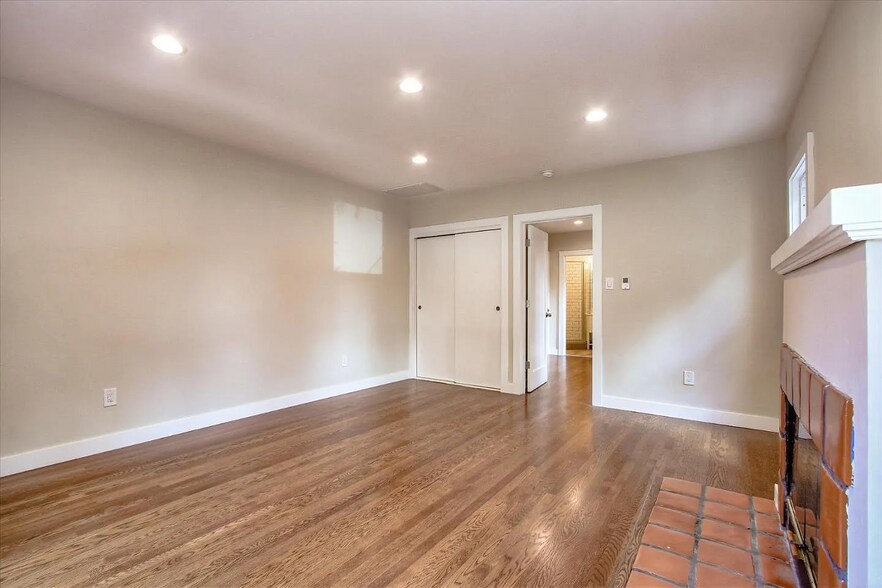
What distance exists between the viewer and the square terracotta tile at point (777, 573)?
1.19 metres

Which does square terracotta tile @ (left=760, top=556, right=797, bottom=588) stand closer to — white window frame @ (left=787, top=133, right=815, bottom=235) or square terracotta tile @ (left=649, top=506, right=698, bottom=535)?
square terracotta tile @ (left=649, top=506, right=698, bottom=535)

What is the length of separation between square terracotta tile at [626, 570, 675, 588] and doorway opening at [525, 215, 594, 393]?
11.1 feet

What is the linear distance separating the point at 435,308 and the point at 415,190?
151 centimetres

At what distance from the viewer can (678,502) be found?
1.70 m

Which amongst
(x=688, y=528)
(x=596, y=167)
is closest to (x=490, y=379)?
(x=596, y=167)

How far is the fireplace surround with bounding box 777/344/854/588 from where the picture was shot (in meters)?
0.84

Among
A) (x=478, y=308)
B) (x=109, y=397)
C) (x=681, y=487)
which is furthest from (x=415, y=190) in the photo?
(x=681, y=487)

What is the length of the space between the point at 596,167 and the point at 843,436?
3.54m

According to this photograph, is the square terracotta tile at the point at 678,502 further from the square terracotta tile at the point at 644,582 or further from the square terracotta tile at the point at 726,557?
the square terracotta tile at the point at 644,582

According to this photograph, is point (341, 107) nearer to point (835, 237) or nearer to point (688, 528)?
point (835, 237)

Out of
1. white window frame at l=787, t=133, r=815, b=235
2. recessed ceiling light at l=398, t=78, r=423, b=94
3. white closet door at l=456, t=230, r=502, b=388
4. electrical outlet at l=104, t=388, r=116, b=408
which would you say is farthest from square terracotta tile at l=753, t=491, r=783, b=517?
electrical outlet at l=104, t=388, r=116, b=408

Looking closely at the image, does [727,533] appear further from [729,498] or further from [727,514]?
[729,498]

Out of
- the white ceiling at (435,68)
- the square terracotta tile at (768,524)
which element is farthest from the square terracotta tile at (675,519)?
the white ceiling at (435,68)

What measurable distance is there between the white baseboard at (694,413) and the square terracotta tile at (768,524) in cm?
216
